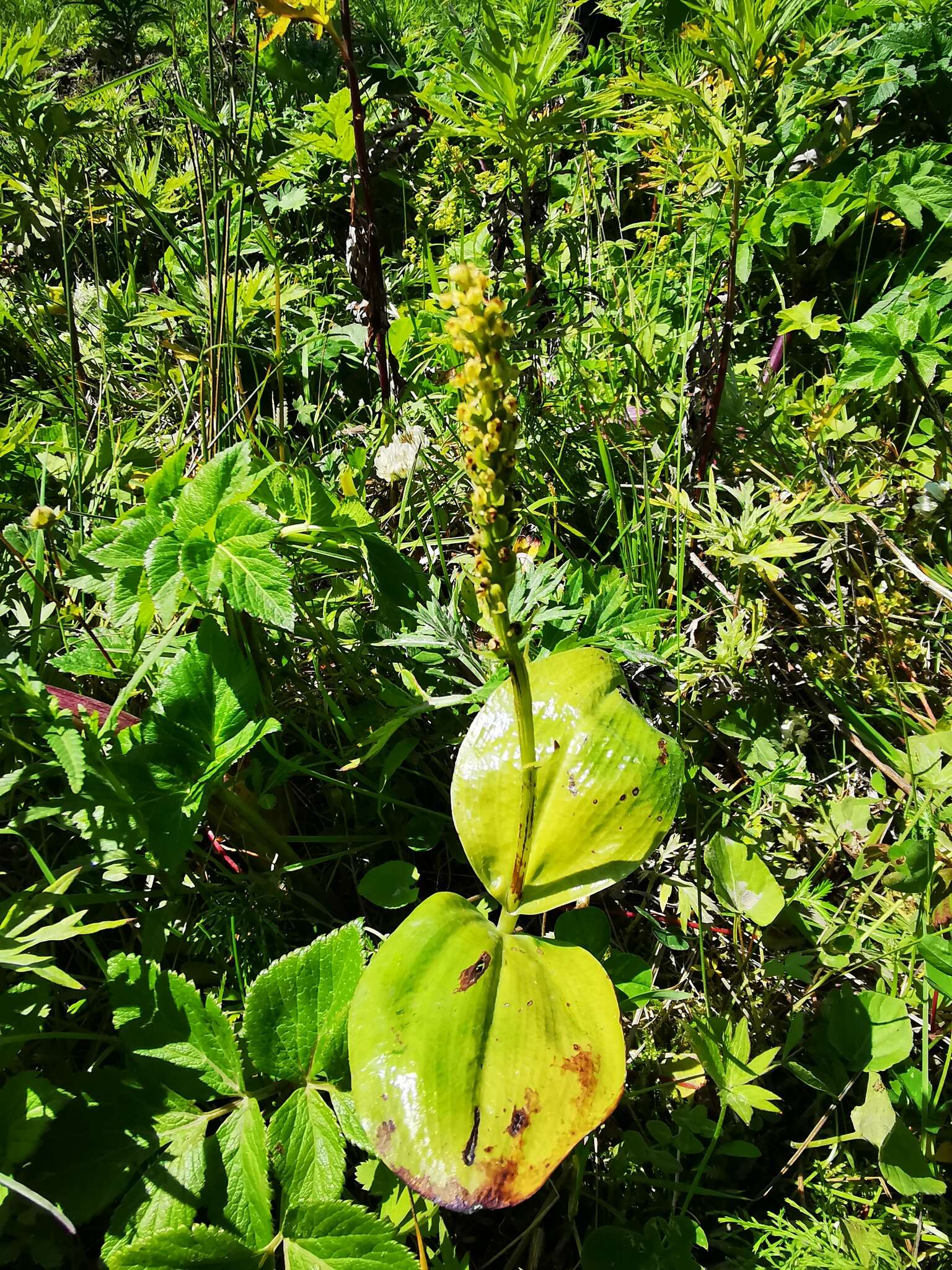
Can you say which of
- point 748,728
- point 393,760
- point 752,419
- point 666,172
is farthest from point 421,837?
point 666,172

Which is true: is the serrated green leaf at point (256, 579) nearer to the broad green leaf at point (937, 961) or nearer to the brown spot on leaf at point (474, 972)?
the brown spot on leaf at point (474, 972)

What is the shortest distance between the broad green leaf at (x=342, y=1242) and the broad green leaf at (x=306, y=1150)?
0.02m

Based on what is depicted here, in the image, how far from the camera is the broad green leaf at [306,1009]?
40.9 inches

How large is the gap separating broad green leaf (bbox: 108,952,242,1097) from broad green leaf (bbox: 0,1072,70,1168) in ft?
0.32

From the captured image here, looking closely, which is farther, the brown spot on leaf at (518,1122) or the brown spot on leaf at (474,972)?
the brown spot on leaf at (474,972)

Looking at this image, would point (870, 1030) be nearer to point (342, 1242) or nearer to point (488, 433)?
point (342, 1242)

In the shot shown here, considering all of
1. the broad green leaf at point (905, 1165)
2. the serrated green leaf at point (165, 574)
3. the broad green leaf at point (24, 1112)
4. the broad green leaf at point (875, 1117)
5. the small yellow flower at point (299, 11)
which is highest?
the small yellow flower at point (299, 11)

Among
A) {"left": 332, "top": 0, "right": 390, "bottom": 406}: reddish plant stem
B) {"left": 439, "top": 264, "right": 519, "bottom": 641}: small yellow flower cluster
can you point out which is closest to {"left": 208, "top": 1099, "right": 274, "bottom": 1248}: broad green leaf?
{"left": 439, "top": 264, "right": 519, "bottom": 641}: small yellow flower cluster

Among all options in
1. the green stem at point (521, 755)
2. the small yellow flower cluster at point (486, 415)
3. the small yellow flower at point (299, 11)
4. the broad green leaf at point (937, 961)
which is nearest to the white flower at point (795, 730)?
the broad green leaf at point (937, 961)

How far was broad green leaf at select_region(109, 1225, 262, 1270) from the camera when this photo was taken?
877mm

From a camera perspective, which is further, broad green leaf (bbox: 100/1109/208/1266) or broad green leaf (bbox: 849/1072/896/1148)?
broad green leaf (bbox: 849/1072/896/1148)

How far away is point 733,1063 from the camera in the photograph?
45.3 inches

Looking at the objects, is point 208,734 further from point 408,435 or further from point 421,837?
point 408,435

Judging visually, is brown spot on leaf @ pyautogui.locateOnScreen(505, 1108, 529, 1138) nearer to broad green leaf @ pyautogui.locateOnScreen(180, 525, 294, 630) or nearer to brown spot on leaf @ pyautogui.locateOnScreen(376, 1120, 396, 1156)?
brown spot on leaf @ pyautogui.locateOnScreen(376, 1120, 396, 1156)
